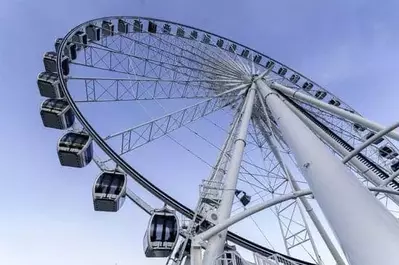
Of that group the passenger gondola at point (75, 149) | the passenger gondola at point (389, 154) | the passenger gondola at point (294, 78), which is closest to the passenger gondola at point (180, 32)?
the passenger gondola at point (294, 78)

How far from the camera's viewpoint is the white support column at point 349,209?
4288 millimetres

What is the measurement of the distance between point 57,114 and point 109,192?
16.8ft

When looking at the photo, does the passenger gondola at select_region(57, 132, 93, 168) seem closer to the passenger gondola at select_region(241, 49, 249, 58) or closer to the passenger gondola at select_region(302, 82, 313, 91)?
the passenger gondola at select_region(241, 49, 249, 58)

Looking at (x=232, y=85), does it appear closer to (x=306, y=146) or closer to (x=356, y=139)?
(x=356, y=139)

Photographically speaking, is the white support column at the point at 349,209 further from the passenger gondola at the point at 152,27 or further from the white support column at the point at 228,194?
the passenger gondola at the point at 152,27

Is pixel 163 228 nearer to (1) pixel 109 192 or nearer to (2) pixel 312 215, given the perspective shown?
(1) pixel 109 192

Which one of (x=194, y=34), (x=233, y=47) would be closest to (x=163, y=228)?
(x=194, y=34)

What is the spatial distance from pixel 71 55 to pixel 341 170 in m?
16.7

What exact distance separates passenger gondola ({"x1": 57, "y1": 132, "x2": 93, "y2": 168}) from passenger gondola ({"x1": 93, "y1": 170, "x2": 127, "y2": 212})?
4.57 feet

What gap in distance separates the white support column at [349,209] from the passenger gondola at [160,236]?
565 cm

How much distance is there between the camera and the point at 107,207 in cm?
1272

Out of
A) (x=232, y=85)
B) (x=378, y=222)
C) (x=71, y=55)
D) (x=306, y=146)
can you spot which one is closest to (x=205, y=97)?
(x=232, y=85)

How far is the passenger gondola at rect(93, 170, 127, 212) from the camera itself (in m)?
12.5

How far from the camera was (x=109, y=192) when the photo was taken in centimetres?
1271
